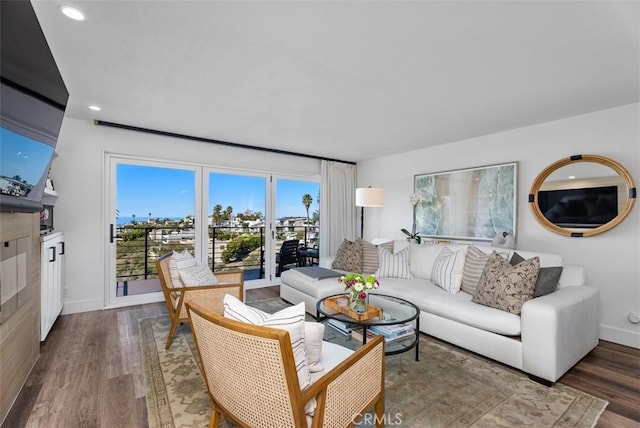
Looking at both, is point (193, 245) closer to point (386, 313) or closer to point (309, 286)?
point (309, 286)

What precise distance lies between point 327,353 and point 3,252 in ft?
6.52

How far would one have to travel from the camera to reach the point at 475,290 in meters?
2.72

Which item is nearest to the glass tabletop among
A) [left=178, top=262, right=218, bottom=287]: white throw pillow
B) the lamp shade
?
[left=178, top=262, right=218, bottom=287]: white throw pillow

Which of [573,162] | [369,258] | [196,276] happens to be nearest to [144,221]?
[196,276]

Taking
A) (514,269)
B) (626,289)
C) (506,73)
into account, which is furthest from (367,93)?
(626,289)

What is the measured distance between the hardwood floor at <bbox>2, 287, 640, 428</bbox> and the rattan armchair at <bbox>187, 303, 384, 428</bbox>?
87 cm

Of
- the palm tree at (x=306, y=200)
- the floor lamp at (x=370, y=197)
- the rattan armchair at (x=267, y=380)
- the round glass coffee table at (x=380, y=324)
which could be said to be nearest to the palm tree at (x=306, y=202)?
A: the palm tree at (x=306, y=200)

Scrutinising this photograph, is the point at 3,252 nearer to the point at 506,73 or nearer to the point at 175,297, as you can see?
the point at 175,297

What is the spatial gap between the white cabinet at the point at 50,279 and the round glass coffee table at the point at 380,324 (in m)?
2.41

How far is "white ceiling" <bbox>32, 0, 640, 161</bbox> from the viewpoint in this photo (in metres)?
1.61

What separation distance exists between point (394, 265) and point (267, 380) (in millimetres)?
2777

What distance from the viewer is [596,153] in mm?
3031

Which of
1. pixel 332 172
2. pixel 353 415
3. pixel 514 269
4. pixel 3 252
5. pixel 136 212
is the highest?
pixel 332 172

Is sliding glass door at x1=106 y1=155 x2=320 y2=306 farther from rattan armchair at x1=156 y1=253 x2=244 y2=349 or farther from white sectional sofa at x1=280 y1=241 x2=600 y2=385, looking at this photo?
white sectional sofa at x1=280 y1=241 x2=600 y2=385
